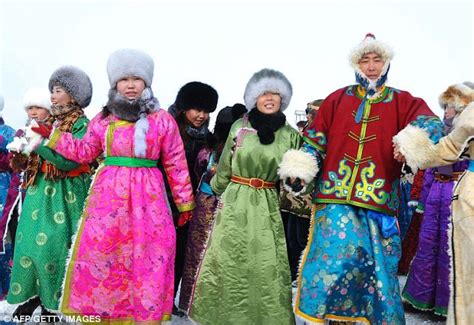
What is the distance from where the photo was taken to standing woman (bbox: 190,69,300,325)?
3.21 meters

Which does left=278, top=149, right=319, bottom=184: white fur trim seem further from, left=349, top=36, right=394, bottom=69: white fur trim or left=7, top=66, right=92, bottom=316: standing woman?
left=7, top=66, right=92, bottom=316: standing woman

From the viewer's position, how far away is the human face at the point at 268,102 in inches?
136

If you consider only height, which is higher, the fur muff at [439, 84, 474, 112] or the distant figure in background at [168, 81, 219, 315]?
the fur muff at [439, 84, 474, 112]

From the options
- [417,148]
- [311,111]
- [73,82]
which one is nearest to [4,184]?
[73,82]

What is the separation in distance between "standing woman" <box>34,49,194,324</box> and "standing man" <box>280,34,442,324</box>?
890 millimetres

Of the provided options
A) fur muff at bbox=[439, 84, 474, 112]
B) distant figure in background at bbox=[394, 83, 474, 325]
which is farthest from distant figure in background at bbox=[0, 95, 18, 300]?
fur muff at bbox=[439, 84, 474, 112]

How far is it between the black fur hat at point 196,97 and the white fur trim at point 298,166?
4.59ft

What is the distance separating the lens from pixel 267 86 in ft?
11.3

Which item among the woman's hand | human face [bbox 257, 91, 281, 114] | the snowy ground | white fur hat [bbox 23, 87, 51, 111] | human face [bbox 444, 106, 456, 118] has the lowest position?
the snowy ground

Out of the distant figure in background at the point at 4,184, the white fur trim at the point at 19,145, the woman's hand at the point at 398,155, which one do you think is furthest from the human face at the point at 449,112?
the distant figure in background at the point at 4,184

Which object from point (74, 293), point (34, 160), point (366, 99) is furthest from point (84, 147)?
point (366, 99)

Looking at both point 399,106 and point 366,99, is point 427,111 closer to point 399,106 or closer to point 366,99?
point 399,106

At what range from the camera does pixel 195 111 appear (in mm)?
4363

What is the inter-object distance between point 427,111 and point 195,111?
2030 millimetres
